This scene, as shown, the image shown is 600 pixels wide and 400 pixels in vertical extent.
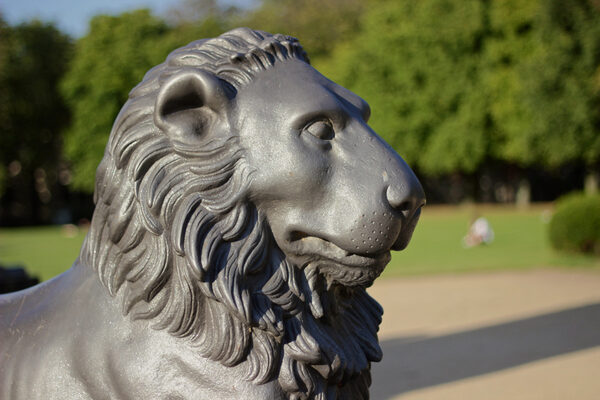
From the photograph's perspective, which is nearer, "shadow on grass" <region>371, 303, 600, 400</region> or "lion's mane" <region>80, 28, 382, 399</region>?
"lion's mane" <region>80, 28, 382, 399</region>

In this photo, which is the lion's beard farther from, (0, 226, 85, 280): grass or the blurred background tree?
the blurred background tree

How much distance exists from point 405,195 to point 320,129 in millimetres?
300

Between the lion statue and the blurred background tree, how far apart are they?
906 inches

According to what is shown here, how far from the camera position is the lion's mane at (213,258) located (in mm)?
1755

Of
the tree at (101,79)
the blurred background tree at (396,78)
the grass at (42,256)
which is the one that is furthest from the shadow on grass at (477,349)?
the tree at (101,79)

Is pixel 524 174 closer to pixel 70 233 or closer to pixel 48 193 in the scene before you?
pixel 70 233

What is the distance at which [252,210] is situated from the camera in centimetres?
179

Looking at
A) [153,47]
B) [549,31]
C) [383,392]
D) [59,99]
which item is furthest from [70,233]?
[383,392]

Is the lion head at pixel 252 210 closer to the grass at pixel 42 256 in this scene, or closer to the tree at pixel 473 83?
the grass at pixel 42 256

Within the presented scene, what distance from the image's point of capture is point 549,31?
23.7 metres

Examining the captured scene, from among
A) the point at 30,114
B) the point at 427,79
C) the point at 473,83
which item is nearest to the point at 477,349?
the point at 473,83

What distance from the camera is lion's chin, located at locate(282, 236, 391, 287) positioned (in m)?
1.80

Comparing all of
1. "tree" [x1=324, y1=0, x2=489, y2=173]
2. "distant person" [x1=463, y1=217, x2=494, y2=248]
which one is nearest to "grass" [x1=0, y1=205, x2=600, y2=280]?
"distant person" [x1=463, y1=217, x2=494, y2=248]

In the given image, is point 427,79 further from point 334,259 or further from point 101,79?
point 334,259
